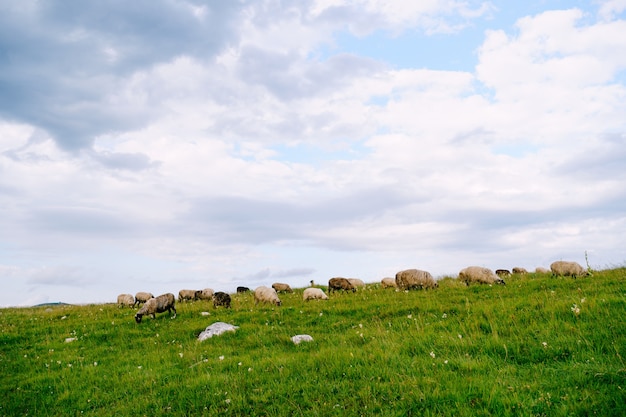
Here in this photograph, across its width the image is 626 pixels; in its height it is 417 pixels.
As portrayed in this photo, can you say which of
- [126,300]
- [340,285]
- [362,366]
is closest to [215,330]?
[362,366]

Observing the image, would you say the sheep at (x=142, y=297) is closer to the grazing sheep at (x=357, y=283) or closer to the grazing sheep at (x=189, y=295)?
the grazing sheep at (x=189, y=295)

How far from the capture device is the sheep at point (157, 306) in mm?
22159

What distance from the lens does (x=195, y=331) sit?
1797cm

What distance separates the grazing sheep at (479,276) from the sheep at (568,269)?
11.5 feet

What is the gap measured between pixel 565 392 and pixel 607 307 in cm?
624

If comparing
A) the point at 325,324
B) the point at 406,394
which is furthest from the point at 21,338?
the point at 406,394

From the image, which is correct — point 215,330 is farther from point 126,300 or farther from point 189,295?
point 126,300

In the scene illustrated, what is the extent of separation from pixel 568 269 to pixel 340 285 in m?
14.1

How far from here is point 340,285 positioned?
28516 mm

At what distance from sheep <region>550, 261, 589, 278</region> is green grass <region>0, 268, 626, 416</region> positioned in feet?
17.3

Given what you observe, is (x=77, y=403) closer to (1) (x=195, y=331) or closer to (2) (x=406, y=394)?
(1) (x=195, y=331)

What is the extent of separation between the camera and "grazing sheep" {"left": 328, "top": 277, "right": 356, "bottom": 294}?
28172mm

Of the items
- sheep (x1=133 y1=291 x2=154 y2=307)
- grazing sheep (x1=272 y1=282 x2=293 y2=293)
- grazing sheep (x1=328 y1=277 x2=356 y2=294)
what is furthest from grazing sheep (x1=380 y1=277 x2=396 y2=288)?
sheep (x1=133 y1=291 x2=154 y2=307)


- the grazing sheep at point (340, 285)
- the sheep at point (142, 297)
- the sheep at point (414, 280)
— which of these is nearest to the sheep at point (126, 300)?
the sheep at point (142, 297)
